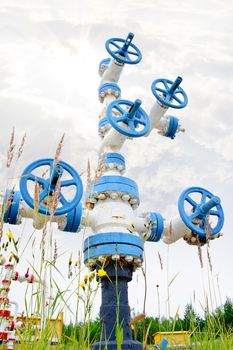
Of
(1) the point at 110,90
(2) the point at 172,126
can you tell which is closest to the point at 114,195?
(2) the point at 172,126

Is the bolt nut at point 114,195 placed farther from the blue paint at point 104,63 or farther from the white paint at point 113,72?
the blue paint at point 104,63

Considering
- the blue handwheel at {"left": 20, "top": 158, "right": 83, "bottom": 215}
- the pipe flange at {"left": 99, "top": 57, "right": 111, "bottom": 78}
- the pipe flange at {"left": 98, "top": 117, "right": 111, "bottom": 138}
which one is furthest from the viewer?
the pipe flange at {"left": 99, "top": 57, "right": 111, "bottom": 78}

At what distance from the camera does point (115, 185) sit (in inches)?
169

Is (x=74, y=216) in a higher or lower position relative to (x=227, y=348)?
higher

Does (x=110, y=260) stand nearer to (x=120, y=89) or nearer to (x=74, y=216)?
(x=74, y=216)

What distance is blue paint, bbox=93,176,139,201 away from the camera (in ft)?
14.0

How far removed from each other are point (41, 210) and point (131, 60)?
A: 286cm

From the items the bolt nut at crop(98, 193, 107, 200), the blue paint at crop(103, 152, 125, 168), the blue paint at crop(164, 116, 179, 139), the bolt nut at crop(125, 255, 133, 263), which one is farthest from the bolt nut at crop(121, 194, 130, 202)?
the blue paint at crop(164, 116, 179, 139)

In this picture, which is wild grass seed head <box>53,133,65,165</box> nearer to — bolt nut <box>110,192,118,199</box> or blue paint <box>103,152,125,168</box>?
bolt nut <box>110,192,118,199</box>

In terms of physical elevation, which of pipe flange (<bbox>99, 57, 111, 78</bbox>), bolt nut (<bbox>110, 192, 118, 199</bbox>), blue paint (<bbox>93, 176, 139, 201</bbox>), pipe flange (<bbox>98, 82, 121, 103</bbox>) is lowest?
bolt nut (<bbox>110, 192, 118, 199</bbox>)

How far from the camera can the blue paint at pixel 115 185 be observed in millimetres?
4277

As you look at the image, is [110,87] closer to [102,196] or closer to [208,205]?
[102,196]

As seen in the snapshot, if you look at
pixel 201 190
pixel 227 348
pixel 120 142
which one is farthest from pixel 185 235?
pixel 227 348

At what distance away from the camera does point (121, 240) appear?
13.0 feet
